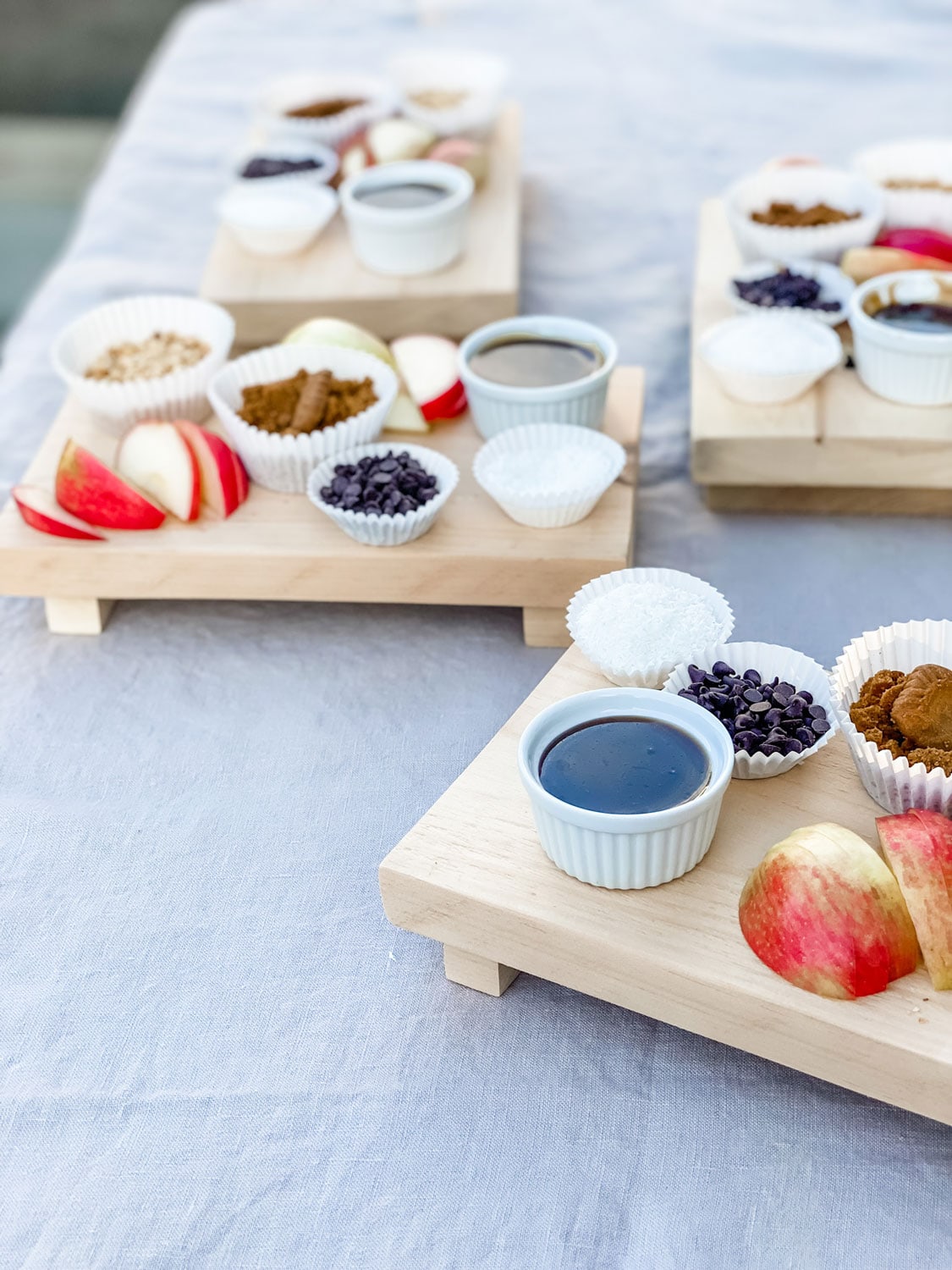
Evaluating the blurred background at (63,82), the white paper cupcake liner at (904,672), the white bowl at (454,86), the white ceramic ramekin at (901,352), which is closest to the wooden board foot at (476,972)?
the white paper cupcake liner at (904,672)

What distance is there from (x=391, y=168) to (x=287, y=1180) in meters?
1.30

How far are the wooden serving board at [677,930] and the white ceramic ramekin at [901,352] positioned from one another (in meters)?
0.54

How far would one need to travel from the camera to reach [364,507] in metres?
1.22

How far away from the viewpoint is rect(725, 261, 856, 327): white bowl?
1.47 meters

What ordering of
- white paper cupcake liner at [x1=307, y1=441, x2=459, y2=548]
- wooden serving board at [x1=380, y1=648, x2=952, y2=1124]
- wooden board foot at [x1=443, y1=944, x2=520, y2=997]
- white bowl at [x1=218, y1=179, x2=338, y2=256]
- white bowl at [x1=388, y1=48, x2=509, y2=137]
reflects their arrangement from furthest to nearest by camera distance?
1. white bowl at [x1=388, y1=48, x2=509, y2=137]
2. white bowl at [x1=218, y1=179, x2=338, y2=256]
3. white paper cupcake liner at [x1=307, y1=441, x2=459, y2=548]
4. wooden board foot at [x1=443, y1=944, x2=520, y2=997]
5. wooden serving board at [x1=380, y1=648, x2=952, y2=1124]

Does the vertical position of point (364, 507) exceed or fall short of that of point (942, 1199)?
it exceeds it

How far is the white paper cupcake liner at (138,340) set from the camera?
4.48ft

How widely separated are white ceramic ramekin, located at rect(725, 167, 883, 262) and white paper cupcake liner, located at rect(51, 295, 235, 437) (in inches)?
25.0

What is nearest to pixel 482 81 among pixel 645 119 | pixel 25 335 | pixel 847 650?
pixel 645 119

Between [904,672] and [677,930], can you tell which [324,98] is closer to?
[904,672]

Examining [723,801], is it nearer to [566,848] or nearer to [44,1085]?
[566,848]

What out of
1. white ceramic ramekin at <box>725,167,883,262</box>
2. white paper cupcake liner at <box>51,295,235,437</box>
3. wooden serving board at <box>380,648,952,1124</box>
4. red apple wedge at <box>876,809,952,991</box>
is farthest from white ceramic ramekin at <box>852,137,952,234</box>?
red apple wedge at <box>876,809,952,991</box>

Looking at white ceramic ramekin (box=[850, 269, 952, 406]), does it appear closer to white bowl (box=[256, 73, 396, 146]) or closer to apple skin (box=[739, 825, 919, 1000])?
apple skin (box=[739, 825, 919, 1000])

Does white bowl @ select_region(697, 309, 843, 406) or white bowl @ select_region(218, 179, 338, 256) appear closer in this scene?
white bowl @ select_region(697, 309, 843, 406)
